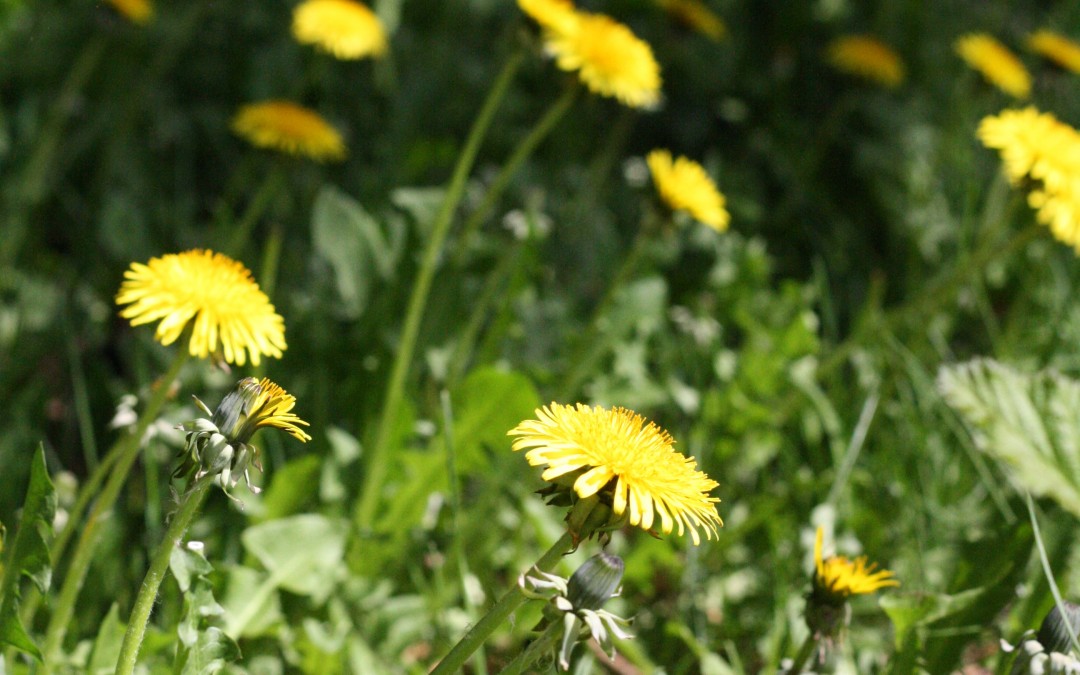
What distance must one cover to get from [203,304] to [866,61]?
2.99 m

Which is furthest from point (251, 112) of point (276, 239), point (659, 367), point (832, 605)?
point (832, 605)

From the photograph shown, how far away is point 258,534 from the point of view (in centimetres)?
165

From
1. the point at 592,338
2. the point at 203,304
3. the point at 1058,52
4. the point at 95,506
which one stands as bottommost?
the point at 592,338

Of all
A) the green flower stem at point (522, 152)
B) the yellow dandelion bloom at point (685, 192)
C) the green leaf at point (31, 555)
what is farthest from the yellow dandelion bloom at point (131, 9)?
the green leaf at point (31, 555)

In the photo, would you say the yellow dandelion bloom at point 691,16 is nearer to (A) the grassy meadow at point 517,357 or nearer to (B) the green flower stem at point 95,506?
(A) the grassy meadow at point 517,357

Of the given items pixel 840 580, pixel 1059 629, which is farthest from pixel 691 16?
pixel 1059 629

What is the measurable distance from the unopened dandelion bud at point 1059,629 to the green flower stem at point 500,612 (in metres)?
0.58

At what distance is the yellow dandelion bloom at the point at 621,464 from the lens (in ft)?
3.19

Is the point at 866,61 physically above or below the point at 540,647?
below

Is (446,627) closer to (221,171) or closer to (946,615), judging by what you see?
(946,615)

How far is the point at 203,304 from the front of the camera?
1.22 m

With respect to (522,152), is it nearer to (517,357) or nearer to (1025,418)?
(517,357)

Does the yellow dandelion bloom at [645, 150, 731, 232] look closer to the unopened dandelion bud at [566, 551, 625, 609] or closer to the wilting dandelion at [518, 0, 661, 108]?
the wilting dandelion at [518, 0, 661, 108]

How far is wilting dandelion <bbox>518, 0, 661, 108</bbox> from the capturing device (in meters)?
2.00
